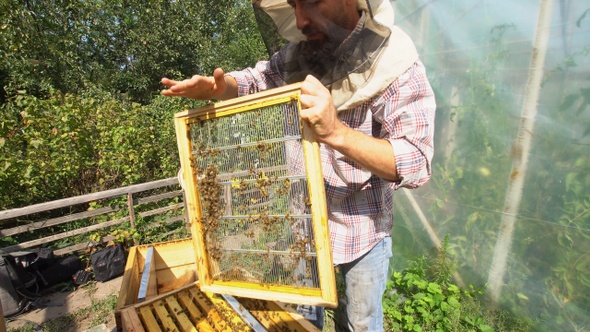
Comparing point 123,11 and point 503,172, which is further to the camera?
point 123,11

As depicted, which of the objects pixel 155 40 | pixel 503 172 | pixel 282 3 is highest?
pixel 155 40

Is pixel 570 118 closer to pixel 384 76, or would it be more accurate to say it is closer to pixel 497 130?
pixel 497 130

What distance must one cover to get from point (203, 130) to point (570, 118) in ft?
8.17

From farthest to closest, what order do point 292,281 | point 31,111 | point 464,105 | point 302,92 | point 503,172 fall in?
point 31,111 → point 464,105 → point 503,172 → point 292,281 → point 302,92

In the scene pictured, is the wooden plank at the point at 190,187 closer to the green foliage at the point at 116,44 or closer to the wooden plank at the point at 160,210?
the wooden plank at the point at 160,210

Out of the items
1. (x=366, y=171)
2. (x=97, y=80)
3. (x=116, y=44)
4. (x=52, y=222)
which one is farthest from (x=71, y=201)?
(x=116, y=44)

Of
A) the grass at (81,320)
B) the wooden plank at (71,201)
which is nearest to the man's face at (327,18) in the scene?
the grass at (81,320)

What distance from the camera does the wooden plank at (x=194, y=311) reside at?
66.2 inches

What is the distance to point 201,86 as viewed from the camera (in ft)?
5.27

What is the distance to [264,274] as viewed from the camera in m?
1.64

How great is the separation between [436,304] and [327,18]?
285 centimetres

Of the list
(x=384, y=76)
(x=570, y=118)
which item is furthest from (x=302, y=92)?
(x=570, y=118)

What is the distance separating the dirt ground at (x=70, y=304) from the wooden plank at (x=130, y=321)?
94.3 inches

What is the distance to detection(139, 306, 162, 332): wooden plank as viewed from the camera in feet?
5.26
